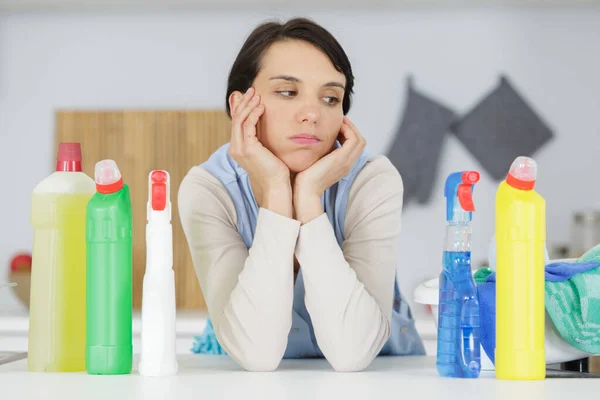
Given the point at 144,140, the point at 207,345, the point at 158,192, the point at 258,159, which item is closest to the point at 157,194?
the point at 158,192

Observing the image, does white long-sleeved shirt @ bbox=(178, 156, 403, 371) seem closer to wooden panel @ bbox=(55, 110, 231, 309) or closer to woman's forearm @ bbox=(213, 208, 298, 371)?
woman's forearm @ bbox=(213, 208, 298, 371)

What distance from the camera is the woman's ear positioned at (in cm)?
113

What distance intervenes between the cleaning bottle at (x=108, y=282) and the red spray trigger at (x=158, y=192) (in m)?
0.04

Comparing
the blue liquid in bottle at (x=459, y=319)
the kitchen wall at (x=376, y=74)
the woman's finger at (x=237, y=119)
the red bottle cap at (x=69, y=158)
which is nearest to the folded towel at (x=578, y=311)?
the blue liquid in bottle at (x=459, y=319)

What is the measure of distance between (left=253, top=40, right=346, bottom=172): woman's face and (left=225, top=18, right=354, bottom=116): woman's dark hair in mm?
12

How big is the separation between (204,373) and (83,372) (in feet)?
0.43

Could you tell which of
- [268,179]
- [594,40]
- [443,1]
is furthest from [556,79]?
[268,179]

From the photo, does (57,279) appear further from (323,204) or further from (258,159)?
(323,204)

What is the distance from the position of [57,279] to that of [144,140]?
8.11 feet

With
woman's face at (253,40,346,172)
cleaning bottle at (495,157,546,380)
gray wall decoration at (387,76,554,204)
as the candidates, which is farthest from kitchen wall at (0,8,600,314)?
cleaning bottle at (495,157,546,380)

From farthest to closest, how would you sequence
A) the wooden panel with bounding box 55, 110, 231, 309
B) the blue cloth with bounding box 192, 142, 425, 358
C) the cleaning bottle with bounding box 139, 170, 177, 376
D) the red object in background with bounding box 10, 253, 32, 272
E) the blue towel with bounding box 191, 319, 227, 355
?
the wooden panel with bounding box 55, 110, 231, 309 < the red object in background with bounding box 10, 253, 32, 272 < the blue towel with bounding box 191, 319, 227, 355 < the blue cloth with bounding box 192, 142, 425, 358 < the cleaning bottle with bounding box 139, 170, 177, 376

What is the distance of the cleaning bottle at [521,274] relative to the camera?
0.82m

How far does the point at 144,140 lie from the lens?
3.33 m

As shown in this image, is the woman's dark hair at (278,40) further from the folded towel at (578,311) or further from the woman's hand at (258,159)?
the folded towel at (578,311)
